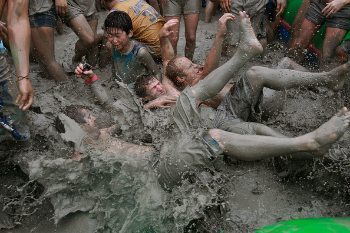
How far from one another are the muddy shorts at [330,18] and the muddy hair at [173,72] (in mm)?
1718

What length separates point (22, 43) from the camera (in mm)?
3686

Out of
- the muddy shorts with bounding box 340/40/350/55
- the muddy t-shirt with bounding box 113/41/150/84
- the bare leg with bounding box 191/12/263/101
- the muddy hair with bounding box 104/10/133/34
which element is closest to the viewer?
the bare leg with bounding box 191/12/263/101

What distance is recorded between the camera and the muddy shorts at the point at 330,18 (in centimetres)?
475

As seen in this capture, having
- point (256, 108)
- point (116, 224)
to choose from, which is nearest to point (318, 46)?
point (256, 108)

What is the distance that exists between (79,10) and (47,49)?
56cm

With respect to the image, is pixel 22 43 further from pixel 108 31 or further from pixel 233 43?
pixel 233 43

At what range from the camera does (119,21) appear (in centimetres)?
439

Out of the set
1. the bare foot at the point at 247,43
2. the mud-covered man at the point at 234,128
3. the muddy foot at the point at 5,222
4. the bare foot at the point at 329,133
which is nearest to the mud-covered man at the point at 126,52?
the mud-covered man at the point at 234,128

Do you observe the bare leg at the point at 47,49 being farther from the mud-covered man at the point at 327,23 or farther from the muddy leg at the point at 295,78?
the mud-covered man at the point at 327,23

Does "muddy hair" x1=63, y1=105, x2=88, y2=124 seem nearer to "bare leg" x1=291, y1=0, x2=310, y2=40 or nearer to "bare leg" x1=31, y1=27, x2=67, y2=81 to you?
"bare leg" x1=31, y1=27, x2=67, y2=81

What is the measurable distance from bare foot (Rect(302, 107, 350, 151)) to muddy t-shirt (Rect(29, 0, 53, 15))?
2859 millimetres

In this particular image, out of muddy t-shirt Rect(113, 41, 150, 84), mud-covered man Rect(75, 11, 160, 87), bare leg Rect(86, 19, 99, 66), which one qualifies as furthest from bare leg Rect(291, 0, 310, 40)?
bare leg Rect(86, 19, 99, 66)

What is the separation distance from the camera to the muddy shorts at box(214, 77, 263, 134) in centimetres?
391

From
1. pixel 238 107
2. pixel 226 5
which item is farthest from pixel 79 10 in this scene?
pixel 238 107
